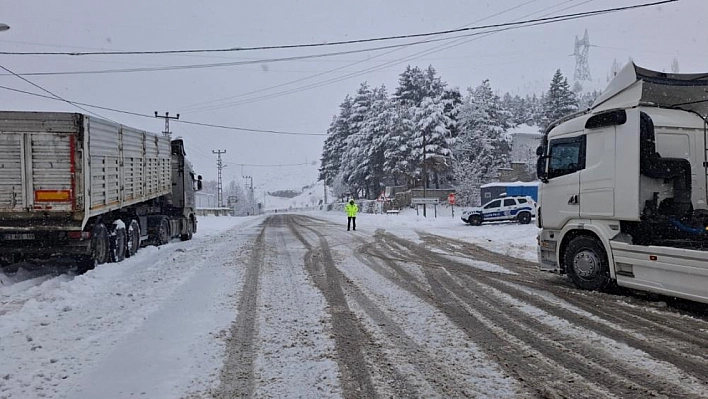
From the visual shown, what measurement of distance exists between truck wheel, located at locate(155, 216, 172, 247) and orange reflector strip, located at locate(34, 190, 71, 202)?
282 inches

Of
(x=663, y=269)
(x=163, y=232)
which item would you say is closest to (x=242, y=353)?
(x=663, y=269)

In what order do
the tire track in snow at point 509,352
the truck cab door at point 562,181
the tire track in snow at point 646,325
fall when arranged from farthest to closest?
the truck cab door at point 562,181, the tire track in snow at point 646,325, the tire track in snow at point 509,352

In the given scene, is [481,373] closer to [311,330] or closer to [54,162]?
[311,330]

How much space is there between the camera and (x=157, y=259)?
13523mm

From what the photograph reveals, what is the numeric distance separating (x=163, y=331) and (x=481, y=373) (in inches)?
147

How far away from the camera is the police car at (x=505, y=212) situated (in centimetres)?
2862

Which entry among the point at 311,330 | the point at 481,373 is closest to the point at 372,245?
the point at 311,330

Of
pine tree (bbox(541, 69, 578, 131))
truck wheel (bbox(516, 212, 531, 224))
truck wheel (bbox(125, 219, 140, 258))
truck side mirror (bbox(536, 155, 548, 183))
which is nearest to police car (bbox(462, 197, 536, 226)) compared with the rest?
truck wheel (bbox(516, 212, 531, 224))

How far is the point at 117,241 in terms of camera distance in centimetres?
1261

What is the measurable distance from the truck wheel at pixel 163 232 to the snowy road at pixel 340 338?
666 cm

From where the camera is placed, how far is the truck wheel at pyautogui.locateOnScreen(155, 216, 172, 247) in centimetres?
1695

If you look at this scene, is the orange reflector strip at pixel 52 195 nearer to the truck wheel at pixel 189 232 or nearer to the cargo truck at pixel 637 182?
the cargo truck at pixel 637 182

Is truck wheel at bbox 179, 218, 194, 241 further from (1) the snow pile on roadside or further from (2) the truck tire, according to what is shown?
(1) the snow pile on roadside

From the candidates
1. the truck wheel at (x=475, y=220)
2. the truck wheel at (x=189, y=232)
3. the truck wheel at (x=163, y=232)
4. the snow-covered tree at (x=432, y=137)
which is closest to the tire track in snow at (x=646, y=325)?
the truck wheel at (x=163, y=232)
